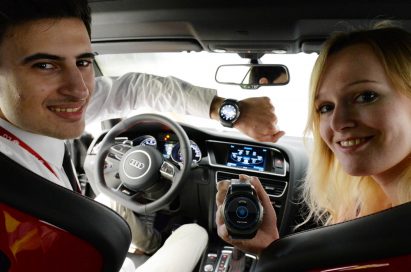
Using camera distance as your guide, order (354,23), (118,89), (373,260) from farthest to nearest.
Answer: (118,89), (354,23), (373,260)

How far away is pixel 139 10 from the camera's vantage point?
6.05 ft

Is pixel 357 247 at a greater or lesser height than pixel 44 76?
lesser

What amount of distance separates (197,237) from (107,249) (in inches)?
68.6

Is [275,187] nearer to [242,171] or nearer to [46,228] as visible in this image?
[242,171]

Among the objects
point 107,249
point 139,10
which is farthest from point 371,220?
point 139,10

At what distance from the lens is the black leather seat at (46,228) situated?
80 centimetres

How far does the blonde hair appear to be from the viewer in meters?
1.41

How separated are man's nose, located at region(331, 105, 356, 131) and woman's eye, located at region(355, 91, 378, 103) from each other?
0.05 m

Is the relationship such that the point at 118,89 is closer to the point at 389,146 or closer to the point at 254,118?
the point at 254,118

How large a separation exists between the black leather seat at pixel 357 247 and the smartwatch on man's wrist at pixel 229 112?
4.07 feet

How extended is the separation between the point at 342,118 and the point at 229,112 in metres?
0.78

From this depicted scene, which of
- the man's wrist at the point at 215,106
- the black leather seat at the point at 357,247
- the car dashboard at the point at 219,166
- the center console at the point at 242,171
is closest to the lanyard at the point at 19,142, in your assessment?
the black leather seat at the point at 357,247

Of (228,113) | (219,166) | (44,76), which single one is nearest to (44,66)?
(44,76)

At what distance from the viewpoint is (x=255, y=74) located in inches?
86.1
